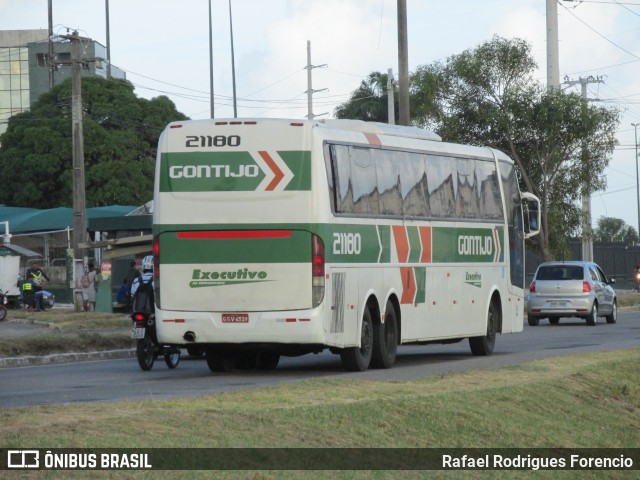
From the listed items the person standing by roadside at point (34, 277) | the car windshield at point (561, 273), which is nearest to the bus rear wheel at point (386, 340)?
the car windshield at point (561, 273)

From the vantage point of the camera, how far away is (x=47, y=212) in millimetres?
57750

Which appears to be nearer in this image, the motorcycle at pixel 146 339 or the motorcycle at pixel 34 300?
the motorcycle at pixel 146 339

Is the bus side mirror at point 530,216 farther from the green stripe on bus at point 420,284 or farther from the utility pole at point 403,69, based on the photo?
the utility pole at point 403,69

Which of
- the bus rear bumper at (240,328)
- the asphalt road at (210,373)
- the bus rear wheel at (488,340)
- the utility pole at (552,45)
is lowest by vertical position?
the asphalt road at (210,373)

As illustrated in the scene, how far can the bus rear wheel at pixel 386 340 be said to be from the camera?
21297 millimetres

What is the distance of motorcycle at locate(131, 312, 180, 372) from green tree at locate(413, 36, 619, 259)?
2832cm

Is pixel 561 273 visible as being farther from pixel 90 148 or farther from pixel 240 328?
pixel 90 148

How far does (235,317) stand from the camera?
771 inches

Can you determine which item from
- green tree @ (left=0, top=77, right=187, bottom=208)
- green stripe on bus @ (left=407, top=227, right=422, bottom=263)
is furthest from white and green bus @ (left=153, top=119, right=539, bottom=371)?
green tree @ (left=0, top=77, right=187, bottom=208)

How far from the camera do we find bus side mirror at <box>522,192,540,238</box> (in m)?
27.5

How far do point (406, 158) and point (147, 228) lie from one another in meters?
20.3

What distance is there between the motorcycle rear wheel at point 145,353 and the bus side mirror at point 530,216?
29.1 feet

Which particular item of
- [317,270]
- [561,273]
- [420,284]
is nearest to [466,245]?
[420,284]

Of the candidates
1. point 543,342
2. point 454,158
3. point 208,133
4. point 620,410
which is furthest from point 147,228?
point 620,410
